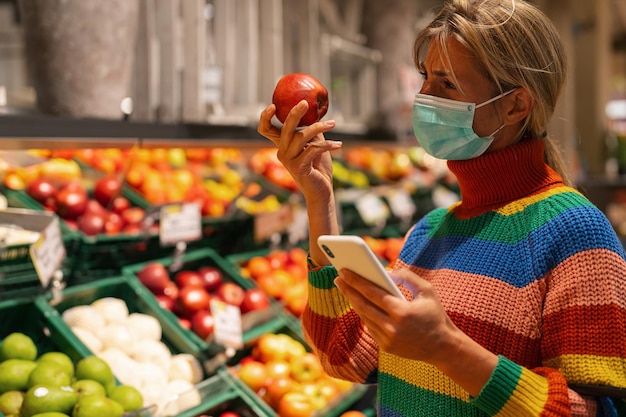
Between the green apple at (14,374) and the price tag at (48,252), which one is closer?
the green apple at (14,374)

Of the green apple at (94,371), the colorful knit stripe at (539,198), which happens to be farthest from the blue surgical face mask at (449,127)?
the green apple at (94,371)

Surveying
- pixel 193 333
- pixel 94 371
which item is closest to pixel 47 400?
pixel 94 371

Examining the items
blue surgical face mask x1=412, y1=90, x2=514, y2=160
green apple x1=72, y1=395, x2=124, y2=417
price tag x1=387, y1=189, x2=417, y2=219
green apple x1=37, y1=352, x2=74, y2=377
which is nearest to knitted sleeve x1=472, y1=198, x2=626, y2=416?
blue surgical face mask x1=412, y1=90, x2=514, y2=160

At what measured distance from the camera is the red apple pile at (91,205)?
261 cm

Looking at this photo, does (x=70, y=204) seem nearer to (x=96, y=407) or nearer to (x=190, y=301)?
(x=190, y=301)

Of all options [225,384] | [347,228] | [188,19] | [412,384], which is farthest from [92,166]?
[412,384]

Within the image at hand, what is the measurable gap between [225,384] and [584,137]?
9.01 metres

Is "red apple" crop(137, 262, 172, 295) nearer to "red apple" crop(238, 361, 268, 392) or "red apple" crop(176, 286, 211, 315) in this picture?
"red apple" crop(176, 286, 211, 315)

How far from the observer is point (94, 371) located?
1901mm

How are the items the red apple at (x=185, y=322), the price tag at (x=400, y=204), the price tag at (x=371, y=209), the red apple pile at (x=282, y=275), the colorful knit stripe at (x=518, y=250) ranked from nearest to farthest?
the colorful knit stripe at (x=518, y=250)
the red apple at (x=185, y=322)
the red apple pile at (x=282, y=275)
the price tag at (x=371, y=209)
the price tag at (x=400, y=204)

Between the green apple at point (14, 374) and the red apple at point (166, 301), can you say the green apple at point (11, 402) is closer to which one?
the green apple at point (14, 374)

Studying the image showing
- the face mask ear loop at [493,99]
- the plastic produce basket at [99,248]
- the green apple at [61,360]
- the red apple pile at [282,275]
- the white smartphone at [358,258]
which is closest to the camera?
the white smartphone at [358,258]

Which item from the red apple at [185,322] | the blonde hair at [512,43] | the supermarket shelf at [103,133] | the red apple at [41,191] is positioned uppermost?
the blonde hair at [512,43]

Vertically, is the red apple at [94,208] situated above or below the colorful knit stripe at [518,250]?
below
